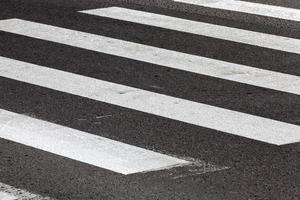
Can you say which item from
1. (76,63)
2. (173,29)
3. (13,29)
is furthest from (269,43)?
(13,29)

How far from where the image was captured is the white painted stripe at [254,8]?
10454 mm

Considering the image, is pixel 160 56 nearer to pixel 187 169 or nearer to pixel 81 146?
pixel 81 146

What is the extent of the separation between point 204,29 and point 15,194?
451cm

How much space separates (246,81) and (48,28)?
2673mm

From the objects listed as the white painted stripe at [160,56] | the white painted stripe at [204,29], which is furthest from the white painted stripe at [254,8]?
the white painted stripe at [160,56]

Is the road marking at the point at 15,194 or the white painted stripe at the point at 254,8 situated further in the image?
the white painted stripe at the point at 254,8

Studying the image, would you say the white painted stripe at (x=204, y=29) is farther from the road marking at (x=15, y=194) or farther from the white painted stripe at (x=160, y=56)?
the road marking at (x=15, y=194)

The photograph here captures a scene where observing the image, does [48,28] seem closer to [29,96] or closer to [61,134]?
[29,96]

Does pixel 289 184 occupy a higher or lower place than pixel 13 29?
higher

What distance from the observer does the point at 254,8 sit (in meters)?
10.8

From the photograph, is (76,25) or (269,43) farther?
(76,25)

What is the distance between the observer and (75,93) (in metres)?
7.80

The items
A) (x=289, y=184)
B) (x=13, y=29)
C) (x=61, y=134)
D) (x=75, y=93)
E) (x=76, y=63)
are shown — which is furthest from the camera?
(x=13, y=29)

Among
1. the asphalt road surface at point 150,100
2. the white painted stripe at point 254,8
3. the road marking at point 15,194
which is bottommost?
the white painted stripe at point 254,8
